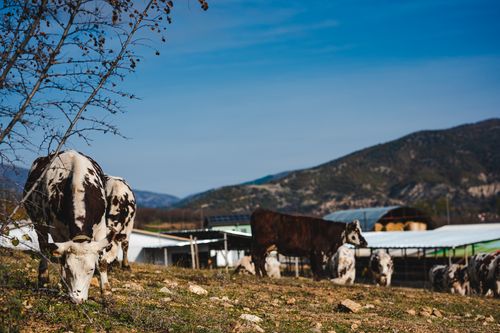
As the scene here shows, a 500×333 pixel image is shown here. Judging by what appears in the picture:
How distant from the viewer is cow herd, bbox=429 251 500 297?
26.0 metres

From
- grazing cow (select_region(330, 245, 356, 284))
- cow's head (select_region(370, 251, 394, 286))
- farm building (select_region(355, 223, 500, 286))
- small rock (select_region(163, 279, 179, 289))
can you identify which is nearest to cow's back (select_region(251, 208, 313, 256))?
grazing cow (select_region(330, 245, 356, 284))

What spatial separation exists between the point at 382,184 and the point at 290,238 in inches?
6054

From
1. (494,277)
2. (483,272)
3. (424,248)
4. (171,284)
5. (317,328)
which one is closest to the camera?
(317,328)

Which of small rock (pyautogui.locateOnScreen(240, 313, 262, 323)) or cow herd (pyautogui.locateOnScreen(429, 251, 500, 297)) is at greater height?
small rock (pyautogui.locateOnScreen(240, 313, 262, 323))

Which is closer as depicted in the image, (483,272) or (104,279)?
(104,279)

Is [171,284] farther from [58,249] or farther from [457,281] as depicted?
[457,281]

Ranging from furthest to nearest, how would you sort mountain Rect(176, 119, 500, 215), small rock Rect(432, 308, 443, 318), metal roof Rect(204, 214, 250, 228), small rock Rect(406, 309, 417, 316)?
mountain Rect(176, 119, 500, 215), metal roof Rect(204, 214, 250, 228), small rock Rect(432, 308, 443, 318), small rock Rect(406, 309, 417, 316)

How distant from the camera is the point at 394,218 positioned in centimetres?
7362

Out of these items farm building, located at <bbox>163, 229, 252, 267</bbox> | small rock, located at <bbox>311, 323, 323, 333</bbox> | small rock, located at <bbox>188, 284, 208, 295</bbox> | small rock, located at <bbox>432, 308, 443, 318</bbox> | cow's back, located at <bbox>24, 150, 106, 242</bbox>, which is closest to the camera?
small rock, located at <bbox>311, 323, 323, 333</bbox>

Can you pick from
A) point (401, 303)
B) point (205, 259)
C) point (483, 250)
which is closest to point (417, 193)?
point (205, 259)

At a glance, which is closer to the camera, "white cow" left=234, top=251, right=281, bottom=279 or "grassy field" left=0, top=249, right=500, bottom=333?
"grassy field" left=0, top=249, right=500, bottom=333

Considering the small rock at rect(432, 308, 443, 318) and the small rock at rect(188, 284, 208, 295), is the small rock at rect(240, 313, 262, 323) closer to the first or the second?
the small rock at rect(188, 284, 208, 295)

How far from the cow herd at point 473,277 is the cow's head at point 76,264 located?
19.6 m

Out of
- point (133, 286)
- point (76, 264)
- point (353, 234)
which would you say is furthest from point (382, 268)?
point (76, 264)
